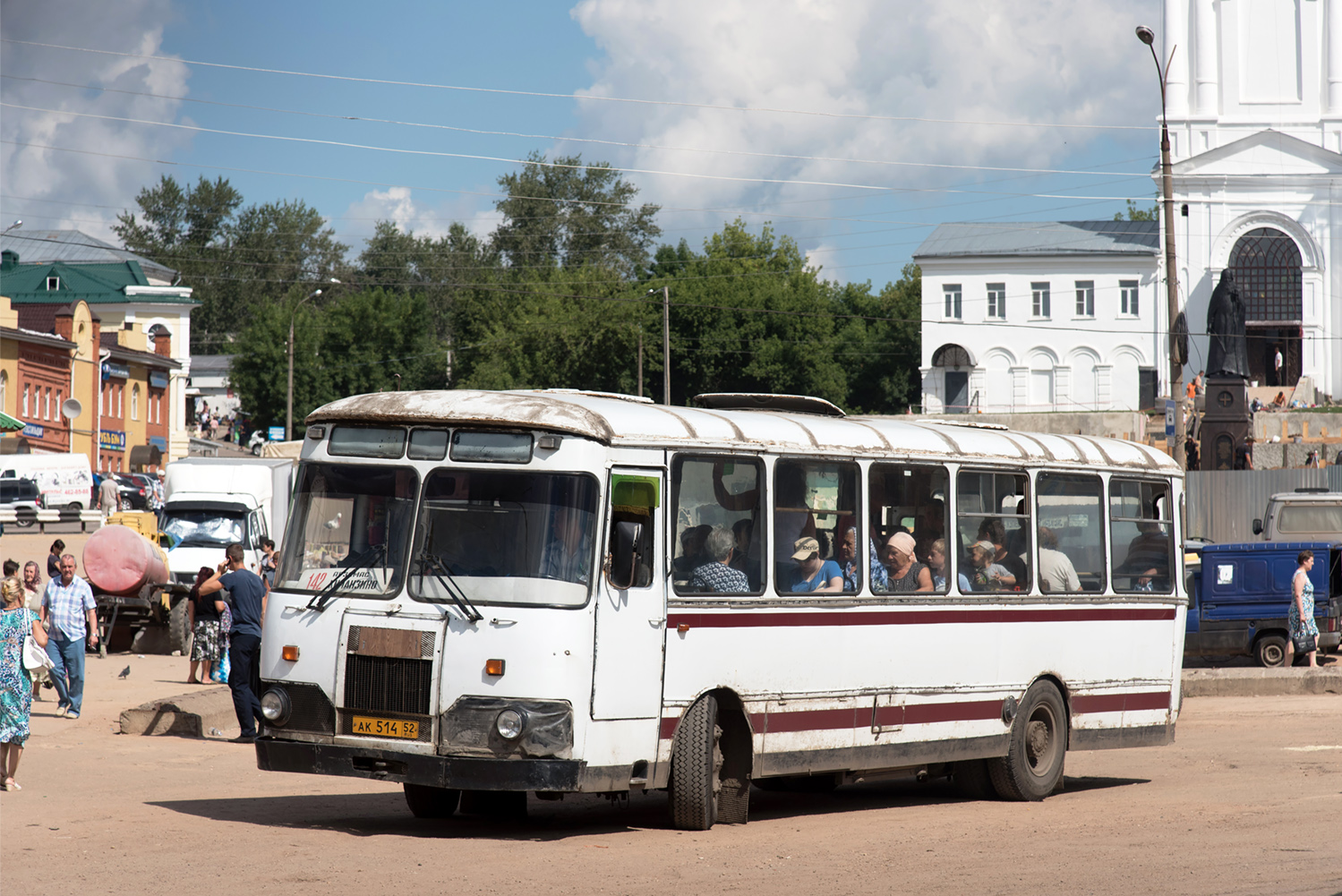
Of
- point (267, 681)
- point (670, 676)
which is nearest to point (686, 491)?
point (670, 676)

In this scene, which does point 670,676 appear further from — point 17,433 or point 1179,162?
point 1179,162

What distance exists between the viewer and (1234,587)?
24625 millimetres

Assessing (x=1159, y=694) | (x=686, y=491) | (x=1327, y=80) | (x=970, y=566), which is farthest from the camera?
(x=1327, y=80)

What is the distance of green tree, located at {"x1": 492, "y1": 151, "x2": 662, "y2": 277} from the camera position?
109 meters

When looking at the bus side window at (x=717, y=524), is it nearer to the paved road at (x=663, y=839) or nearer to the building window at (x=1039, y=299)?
the paved road at (x=663, y=839)

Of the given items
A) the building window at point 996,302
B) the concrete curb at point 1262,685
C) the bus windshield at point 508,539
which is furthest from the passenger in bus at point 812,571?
the building window at point 996,302

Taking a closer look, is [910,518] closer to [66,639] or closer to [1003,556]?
[1003,556]

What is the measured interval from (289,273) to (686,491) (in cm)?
11218

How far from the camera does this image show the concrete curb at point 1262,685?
21688mm

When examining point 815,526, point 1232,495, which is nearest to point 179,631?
point 815,526

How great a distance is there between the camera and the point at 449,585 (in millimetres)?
9688

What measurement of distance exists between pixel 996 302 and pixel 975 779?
77.1 m

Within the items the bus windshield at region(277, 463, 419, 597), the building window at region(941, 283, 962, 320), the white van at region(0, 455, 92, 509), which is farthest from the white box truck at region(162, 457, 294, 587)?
the building window at region(941, 283, 962, 320)

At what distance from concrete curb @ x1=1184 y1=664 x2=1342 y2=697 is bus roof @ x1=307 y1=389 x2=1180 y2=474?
32.7 ft
